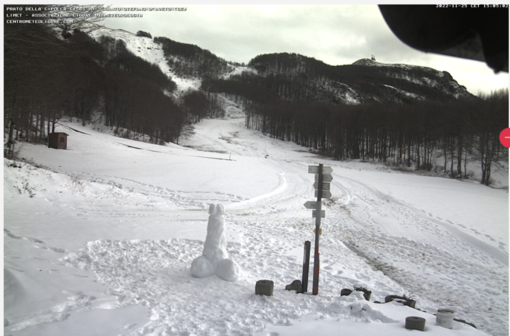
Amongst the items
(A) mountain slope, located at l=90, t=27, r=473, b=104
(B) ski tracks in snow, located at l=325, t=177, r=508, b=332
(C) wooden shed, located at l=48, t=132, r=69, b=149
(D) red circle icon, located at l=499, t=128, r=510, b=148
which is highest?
(A) mountain slope, located at l=90, t=27, r=473, b=104

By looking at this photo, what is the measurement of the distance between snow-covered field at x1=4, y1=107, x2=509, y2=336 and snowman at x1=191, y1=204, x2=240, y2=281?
0.18m

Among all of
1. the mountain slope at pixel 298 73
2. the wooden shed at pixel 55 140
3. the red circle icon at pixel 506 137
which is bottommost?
the wooden shed at pixel 55 140

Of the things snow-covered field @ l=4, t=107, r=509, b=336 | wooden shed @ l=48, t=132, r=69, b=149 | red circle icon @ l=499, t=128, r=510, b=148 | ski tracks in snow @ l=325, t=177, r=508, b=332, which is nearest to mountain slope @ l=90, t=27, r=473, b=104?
red circle icon @ l=499, t=128, r=510, b=148

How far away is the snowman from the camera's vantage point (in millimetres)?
7255

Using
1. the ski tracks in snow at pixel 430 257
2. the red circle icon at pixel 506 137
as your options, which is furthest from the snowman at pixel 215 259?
the red circle icon at pixel 506 137

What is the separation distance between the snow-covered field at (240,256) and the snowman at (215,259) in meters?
0.18

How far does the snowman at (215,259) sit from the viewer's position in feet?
23.8

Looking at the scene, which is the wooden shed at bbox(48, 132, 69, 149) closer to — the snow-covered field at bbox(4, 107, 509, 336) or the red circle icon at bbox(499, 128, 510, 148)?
the snow-covered field at bbox(4, 107, 509, 336)

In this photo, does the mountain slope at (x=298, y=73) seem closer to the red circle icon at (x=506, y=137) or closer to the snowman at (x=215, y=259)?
the red circle icon at (x=506, y=137)

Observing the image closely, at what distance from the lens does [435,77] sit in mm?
4945

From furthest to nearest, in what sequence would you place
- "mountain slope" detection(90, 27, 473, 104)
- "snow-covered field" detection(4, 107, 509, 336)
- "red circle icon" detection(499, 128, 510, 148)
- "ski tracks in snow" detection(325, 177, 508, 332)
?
"ski tracks in snow" detection(325, 177, 508, 332), "mountain slope" detection(90, 27, 473, 104), "snow-covered field" detection(4, 107, 509, 336), "red circle icon" detection(499, 128, 510, 148)

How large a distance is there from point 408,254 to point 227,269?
6.18m

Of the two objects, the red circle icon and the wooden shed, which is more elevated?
the red circle icon

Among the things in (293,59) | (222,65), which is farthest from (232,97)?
(293,59)
